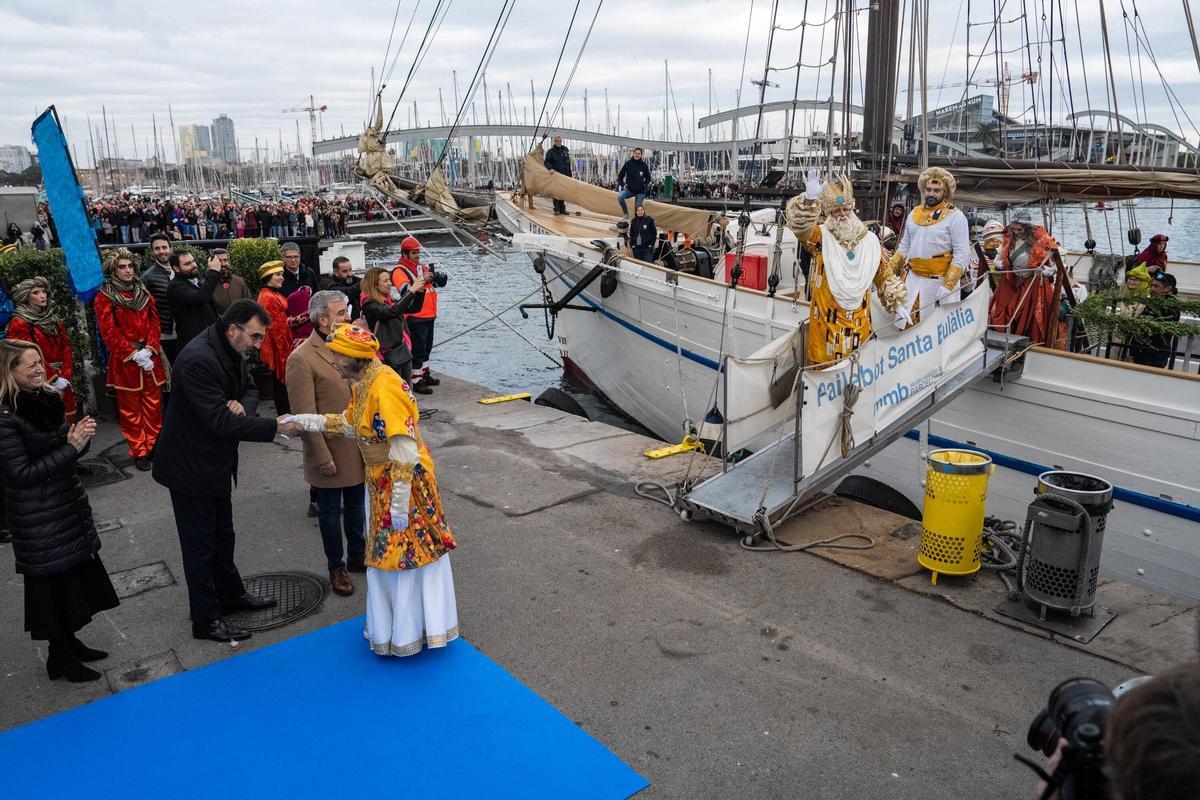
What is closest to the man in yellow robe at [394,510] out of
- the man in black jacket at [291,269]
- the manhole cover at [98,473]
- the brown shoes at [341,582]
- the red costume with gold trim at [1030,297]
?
the brown shoes at [341,582]

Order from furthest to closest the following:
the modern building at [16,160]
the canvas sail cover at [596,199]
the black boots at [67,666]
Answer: the modern building at [16,160] → the canvas sail cover at [596,199] → the black boots at [67,666]

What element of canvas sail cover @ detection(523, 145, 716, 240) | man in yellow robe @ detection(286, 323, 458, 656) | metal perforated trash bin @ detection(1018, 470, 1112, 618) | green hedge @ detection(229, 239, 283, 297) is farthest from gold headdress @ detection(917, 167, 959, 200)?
green hedge @ detection(229, 239, 283, 297)

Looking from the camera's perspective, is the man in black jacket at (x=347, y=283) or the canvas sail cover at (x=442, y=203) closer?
the man in black jacket at (x=347, y=283)

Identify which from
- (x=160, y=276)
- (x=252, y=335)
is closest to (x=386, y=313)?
(x=160, y=276)

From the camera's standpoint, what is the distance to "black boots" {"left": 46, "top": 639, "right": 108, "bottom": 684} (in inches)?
158

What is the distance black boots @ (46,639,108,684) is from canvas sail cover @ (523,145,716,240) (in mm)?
8735

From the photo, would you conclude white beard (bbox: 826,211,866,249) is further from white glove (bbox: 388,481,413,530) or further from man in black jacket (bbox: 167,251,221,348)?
man in black jacket (bbox: 167,251,221,348)

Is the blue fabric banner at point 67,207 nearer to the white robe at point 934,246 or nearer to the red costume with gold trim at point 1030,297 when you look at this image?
the white robe at point 934,246

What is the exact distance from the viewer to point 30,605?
3883 mm

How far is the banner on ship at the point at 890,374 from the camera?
17.4 feet

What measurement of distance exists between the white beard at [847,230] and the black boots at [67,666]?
16.4 ft

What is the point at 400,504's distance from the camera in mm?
3869

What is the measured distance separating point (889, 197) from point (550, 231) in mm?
5085

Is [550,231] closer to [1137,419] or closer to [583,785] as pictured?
[1137,419]
